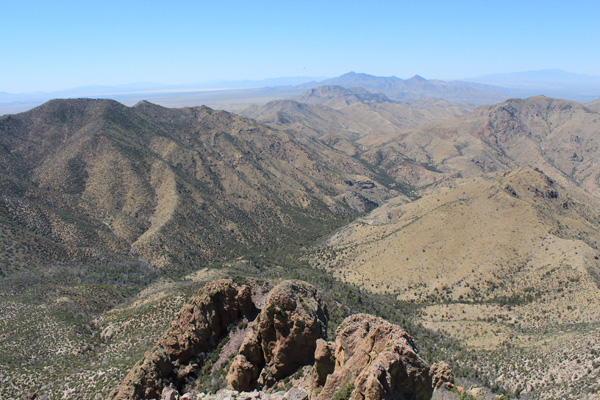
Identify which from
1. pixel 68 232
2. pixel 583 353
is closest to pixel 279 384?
pixel 583 353

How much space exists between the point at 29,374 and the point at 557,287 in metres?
82.4

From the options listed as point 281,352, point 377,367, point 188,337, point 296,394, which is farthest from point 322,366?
point 188,337

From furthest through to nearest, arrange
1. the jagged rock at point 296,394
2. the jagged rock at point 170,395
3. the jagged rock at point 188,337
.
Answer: the jagged rock at point 188,337 → the jagged rock at point 170,395 → the jagged rock at point 296,394

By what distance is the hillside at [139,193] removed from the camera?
109m

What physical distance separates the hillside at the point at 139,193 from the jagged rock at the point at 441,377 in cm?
8746

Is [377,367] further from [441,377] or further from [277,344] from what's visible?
[277,344]

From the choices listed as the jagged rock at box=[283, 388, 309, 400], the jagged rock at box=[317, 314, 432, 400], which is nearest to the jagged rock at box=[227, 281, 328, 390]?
the jagged rock at box=[283, 388, 309, 400]

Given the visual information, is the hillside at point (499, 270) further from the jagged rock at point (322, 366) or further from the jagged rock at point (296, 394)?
the jagged rock at point (296, 394)

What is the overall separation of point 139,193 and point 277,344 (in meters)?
115

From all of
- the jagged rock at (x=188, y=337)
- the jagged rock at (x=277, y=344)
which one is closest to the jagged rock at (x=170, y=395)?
the jagged rock at (x=188, y=337)

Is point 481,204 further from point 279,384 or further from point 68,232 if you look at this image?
point 68,232

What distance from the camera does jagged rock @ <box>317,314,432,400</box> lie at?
2114 cm

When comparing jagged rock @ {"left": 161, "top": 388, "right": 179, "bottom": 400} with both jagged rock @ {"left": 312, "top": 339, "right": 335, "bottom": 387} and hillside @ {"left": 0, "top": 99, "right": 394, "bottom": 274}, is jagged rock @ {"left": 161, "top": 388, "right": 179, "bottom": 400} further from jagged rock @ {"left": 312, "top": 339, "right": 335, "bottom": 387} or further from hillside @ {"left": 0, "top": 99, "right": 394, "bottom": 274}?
hillside @ {"left": 0, "top": 99, "right": 394, "bottom": 274}

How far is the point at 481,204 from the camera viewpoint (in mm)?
102375
